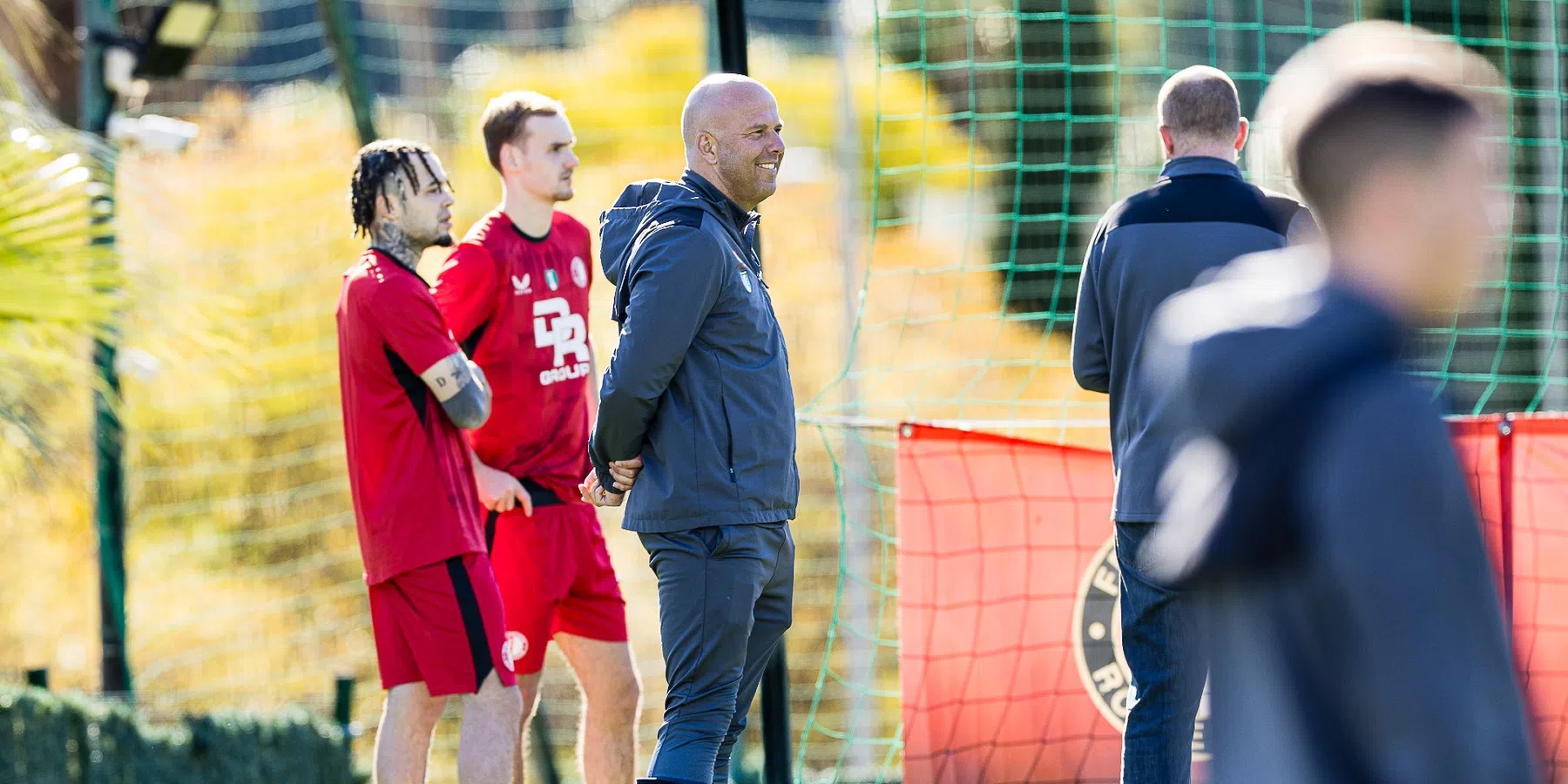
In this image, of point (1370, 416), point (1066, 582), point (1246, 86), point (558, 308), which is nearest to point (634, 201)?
point (558, 308)

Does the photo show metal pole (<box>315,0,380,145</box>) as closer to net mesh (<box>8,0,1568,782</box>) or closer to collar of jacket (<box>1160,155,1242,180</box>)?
net mesh (<box>8,0,1568,782</box>)

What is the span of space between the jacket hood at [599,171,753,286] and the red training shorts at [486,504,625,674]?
86cm

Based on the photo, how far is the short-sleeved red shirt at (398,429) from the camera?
12.0ft

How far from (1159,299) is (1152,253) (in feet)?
0.32

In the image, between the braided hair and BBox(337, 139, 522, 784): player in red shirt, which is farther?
the braided hair

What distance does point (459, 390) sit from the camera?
3660 mm

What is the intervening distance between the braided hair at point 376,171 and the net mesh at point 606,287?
202cm

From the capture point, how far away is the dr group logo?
4660mm

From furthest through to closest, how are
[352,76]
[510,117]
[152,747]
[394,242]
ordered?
[352,76] < [152,747] < [510,117] < [394,242]

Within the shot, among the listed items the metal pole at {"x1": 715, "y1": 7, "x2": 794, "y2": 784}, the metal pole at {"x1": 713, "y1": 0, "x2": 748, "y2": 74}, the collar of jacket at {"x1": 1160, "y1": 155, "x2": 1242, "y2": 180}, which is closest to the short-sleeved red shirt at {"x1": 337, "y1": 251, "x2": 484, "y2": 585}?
the metal pole at {"x1": 715, "y1": 7, "x2": 794, "y2": 784}

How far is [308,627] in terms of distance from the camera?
371 inches

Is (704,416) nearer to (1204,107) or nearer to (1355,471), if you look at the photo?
(1204,107)


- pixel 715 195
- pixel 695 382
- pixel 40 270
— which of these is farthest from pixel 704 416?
pixel 40 270

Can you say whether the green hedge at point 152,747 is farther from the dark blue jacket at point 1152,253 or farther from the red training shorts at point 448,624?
the dark blue jacket at point 1152,253
